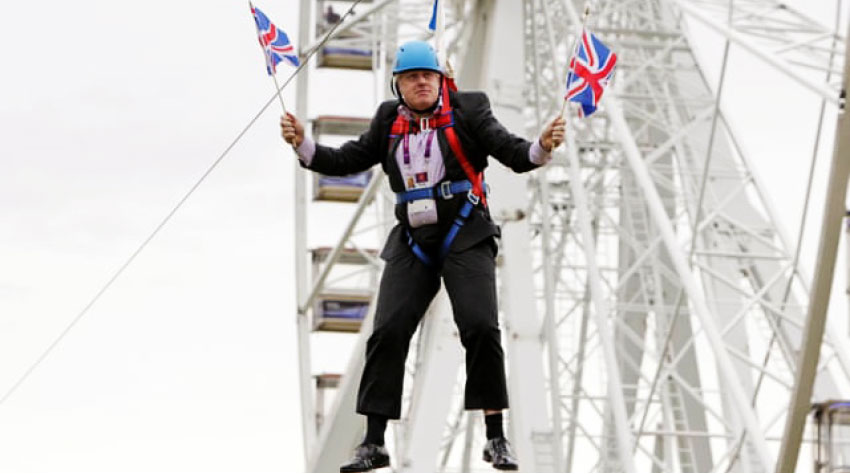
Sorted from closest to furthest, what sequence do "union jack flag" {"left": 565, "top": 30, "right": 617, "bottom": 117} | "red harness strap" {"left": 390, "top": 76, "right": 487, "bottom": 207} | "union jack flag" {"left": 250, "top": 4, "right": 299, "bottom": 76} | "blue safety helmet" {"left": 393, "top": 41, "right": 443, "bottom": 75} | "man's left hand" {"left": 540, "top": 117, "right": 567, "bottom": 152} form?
"man's left hand" {"left": 540, "top": 117, "right": 567, "bottom": 152}
"blue safety helmet" {"left": 393, "top": 41, "right": 443, "bottom": 75}
"red harness strap" {"left": 390, "top": 76, "right": 487, "bottom": 207}
"union jack flag" {"left": 565, "top": 30, "right": 617, "bottom": 117}
"union jack flag" {"left": 250, "top": 4, "right": 299, "bottom": 76}

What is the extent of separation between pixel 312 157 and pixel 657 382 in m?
12.4

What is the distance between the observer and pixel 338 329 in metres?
31.6

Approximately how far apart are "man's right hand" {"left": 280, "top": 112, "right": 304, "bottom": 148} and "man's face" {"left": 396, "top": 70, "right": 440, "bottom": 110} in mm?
520

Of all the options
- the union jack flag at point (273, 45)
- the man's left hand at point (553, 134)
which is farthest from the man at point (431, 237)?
the union jack flag at point (273, 45)

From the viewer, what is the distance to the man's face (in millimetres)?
9844

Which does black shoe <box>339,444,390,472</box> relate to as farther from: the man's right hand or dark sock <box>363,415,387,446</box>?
the man's right hand

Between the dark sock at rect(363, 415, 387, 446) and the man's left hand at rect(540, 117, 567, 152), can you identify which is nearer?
the man's left hand at rect(540, 117, 567, 152)

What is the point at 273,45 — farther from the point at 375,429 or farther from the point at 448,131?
the point at 375,429

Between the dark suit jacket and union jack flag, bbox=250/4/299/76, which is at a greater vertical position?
union jack flag, bbox=250/4/299/76

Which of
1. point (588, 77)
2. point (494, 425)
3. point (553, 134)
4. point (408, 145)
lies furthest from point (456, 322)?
point (588, 77)

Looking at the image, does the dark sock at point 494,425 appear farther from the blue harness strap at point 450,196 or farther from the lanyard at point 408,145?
the lanyard at point 408,145

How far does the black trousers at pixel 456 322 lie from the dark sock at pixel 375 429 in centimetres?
4

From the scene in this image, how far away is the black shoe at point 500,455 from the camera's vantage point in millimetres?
9852

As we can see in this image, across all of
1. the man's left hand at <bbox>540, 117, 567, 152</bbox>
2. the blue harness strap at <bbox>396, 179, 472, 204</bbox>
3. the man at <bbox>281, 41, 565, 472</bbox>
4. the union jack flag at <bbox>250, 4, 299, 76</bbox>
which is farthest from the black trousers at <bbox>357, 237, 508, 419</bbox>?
the union jack flag at <bbox>250, 4, 299, 76</bbox>
